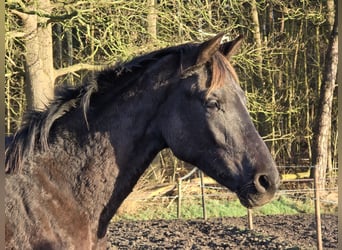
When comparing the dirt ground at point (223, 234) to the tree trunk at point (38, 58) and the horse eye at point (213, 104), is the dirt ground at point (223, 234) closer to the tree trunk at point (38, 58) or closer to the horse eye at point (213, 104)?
the tree trunk at point (38, 58)

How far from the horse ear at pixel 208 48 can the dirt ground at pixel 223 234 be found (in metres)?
6.38

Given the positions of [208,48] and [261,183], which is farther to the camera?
[208,48]

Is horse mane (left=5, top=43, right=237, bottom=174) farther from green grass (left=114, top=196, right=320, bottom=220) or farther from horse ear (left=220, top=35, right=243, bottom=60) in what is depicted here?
green grass (left=114, top=196, right=320, bottom=220)

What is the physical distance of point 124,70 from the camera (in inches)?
126

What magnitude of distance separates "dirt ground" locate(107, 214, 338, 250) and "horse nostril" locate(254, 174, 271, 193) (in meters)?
6.31

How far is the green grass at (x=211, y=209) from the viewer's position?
44.7 ft

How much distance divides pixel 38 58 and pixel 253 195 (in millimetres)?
8111

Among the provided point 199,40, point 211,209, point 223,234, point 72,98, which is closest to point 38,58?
point 199,40

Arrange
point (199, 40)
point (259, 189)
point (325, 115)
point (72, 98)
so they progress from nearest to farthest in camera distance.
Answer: point (259, 189)
point (72, 98)
point (199, 40)
point (325, 115)

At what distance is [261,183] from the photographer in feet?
9.34

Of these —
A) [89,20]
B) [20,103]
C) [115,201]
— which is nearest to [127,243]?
[89,20]

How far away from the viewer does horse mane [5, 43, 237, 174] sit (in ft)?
9.66

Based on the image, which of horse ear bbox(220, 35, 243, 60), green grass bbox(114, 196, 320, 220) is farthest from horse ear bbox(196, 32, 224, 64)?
green grass bbox(114, 196, 320, 220)

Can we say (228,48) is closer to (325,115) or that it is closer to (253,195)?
(253,195)
